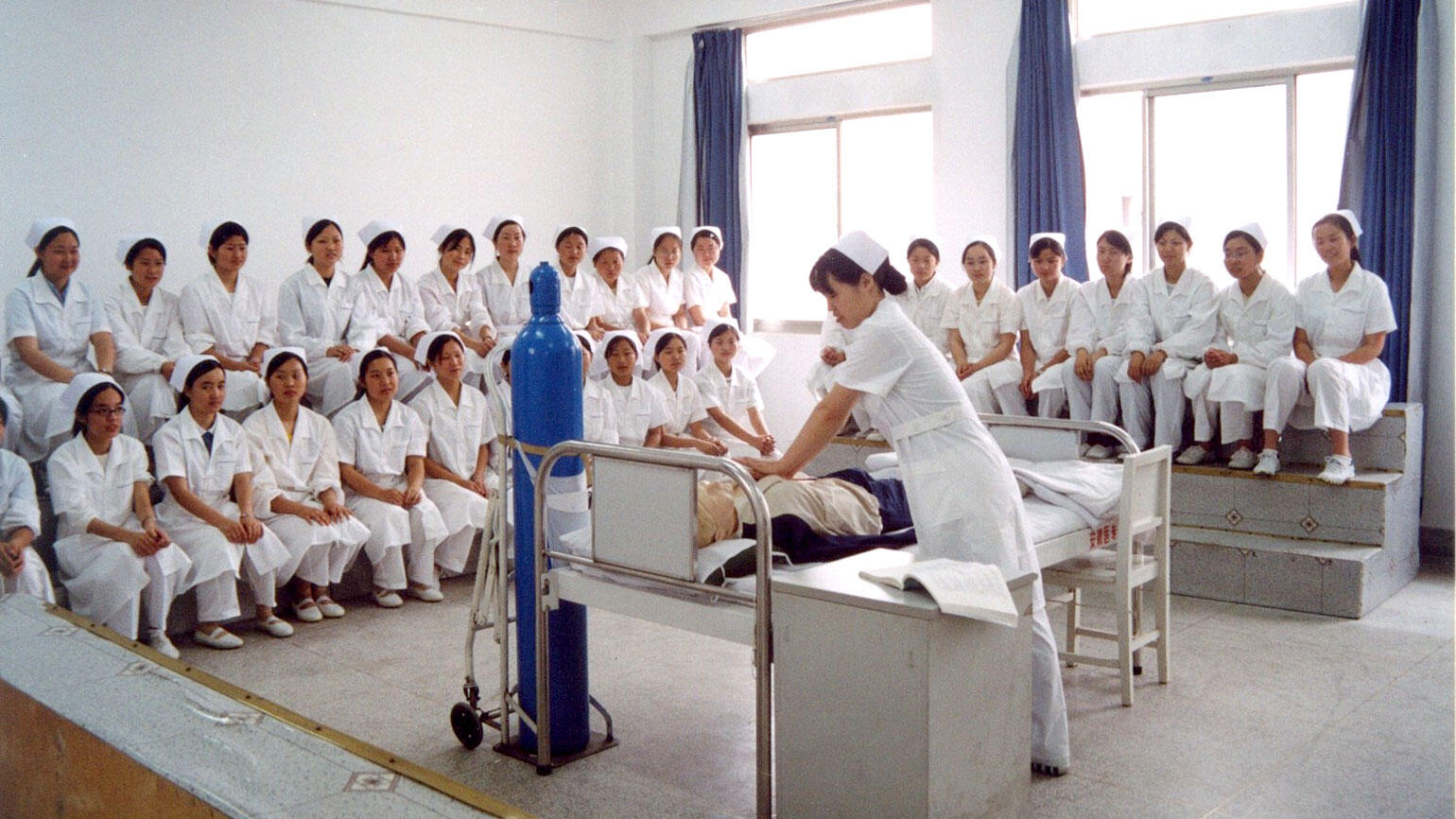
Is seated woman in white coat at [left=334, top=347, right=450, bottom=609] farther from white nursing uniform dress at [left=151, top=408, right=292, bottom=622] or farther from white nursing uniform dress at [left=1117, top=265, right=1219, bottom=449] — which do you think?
white nursing uniform dress at [left=1117, top=265, right=1219, bottom=449]

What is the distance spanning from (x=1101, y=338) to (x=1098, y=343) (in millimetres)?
38

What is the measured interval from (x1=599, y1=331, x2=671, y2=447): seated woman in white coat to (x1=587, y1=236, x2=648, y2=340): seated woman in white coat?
947 millimetres

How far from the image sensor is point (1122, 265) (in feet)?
21.6

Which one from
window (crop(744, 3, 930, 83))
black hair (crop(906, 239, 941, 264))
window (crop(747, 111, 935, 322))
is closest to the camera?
black hair (crop(906, 239, 941, 264))

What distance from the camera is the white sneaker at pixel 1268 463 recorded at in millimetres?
5691

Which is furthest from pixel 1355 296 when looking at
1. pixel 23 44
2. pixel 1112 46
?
pixel 23 44

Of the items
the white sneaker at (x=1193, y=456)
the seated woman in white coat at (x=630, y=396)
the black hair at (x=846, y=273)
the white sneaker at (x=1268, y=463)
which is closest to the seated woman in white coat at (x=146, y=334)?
the seated woman in white coat at (x=630, y=396)

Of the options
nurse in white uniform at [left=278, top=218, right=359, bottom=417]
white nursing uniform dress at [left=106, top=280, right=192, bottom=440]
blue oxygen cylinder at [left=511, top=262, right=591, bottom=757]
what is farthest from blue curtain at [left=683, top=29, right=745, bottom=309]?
blue oxygen cylinder at [left=511, top=262, right=591, bottom=757]

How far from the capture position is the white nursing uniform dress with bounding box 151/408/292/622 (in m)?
5.02

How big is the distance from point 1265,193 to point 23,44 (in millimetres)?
7096

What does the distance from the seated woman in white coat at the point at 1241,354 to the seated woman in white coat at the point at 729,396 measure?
2439 millimetres

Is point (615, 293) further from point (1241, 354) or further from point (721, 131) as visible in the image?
point (1241, 354)

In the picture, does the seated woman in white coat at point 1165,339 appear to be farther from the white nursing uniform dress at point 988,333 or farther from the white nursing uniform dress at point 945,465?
the white nursing uniform dress at point 945,465

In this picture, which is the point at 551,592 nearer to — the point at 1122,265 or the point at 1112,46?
the point at 1122,265
